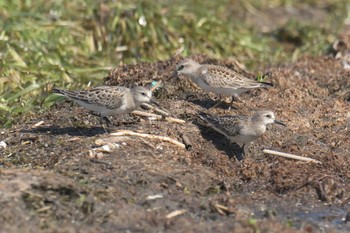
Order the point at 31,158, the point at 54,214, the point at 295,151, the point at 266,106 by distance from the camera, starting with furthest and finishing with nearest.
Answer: the point at 266,106, the point at 295,151, the point at 31,158, the point at 54,214

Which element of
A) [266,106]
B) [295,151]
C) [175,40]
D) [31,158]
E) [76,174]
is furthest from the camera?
[175,40]

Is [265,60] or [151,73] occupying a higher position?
[151,73]

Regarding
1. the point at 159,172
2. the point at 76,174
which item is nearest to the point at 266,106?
the point at 159,172

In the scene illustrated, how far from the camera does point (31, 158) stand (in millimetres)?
10250

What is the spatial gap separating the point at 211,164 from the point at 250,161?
1.89ft

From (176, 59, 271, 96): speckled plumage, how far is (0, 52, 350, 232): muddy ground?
0.31 m

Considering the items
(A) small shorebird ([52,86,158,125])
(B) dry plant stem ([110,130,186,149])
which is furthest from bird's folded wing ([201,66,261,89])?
(B) dry plant stem ([110,130,186,149])

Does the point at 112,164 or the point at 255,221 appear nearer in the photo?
the point at 255,221

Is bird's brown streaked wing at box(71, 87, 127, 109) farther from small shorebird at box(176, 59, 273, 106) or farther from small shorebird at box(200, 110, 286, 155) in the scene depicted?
small shorebird at box(176, 59, 273, 106)

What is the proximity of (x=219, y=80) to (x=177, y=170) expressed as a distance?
2446 mm

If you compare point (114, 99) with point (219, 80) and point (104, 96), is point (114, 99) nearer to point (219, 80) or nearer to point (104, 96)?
point (104, 96)

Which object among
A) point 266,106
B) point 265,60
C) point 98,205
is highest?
point 98,205

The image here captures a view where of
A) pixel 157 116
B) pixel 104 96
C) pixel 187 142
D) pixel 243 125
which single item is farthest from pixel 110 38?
pixel 243 125

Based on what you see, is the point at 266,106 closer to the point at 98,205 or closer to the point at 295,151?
the point at 295,151
